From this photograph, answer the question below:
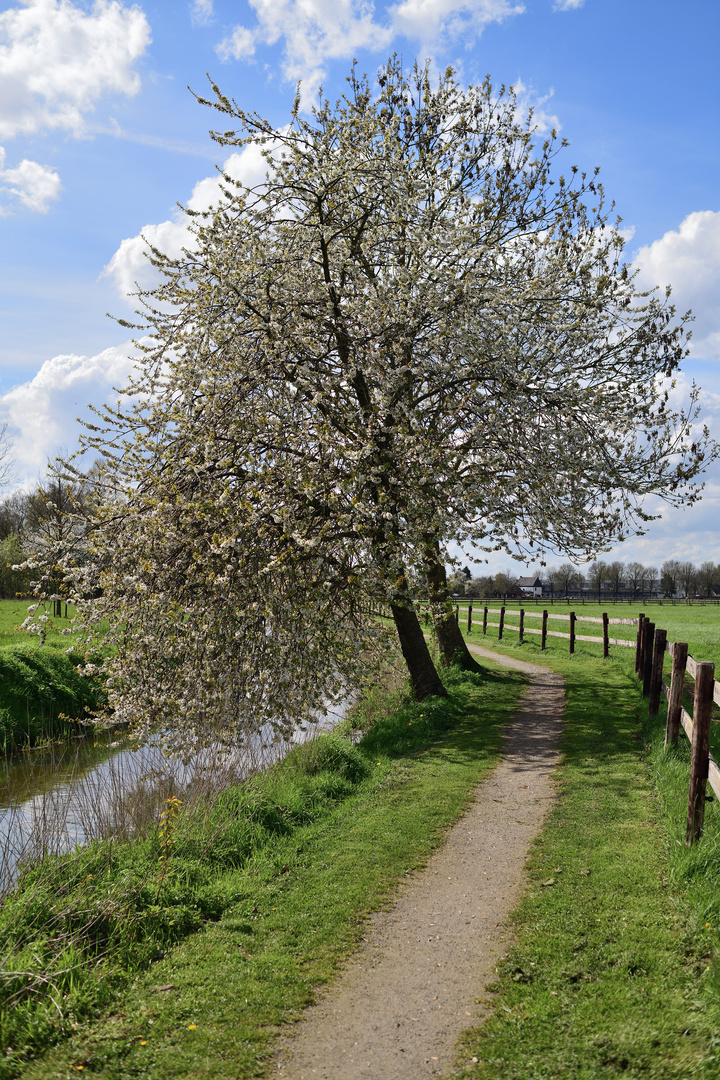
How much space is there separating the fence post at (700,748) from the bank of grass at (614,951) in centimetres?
18

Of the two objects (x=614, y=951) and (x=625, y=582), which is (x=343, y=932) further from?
(x=625, y=582)

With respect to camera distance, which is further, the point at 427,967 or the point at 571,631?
the point at 571,631

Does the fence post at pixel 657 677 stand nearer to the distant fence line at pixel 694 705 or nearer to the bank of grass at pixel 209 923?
the distant fence line at pixel 694 705

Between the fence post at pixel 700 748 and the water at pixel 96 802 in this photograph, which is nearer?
the fence post at pixel 700 748

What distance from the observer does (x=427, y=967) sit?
5.75 m

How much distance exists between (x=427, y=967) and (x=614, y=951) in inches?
57.5

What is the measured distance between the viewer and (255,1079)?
178 inches

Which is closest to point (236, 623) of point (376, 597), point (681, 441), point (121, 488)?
point (376, 597)

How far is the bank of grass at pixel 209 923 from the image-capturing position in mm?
4840

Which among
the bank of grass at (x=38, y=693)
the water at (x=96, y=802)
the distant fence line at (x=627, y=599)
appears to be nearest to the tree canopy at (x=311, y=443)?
the water at (x=96, y=802)

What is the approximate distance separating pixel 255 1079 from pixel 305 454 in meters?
8.14

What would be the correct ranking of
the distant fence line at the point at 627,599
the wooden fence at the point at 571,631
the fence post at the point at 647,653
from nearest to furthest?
the fence post at the point at 647,653, the wooden fence at the point at 571,631, the distant fence line at the point at 627,599

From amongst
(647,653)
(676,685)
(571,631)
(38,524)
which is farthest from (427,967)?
(38,524)

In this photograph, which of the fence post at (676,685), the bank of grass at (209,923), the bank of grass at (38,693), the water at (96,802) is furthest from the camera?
the bank of grass at (38,693)
